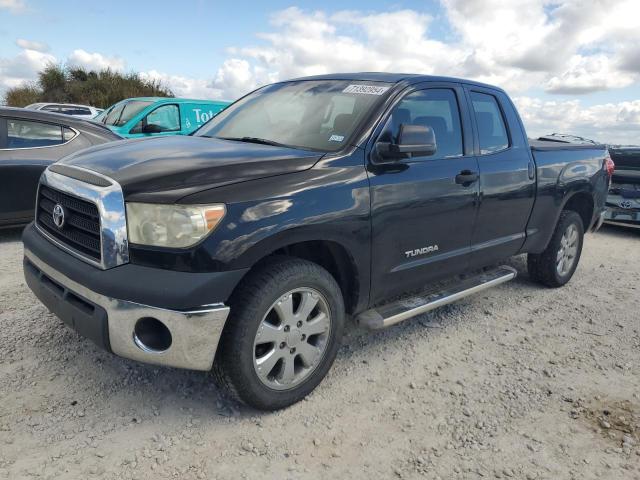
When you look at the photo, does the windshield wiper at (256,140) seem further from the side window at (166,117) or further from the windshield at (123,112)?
the windshield at (123,112)

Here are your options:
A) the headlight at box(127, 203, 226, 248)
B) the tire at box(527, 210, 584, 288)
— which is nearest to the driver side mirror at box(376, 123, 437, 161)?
the headlight at box(127, 203, 226, 248)

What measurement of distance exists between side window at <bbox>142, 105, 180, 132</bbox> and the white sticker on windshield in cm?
631

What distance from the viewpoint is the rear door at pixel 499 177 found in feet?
12.2

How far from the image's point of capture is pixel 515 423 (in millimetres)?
2719

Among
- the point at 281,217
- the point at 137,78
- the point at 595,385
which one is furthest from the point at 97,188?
the point at 137,78

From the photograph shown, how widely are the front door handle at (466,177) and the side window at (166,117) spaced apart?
6666mm

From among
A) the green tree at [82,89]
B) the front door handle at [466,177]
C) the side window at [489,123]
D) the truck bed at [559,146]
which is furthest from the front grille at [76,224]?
the green tree at [82,89]

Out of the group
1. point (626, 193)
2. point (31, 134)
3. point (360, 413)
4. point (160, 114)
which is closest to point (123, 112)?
point (160, 114)

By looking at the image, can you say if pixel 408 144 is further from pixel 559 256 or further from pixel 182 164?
pixel 559 256

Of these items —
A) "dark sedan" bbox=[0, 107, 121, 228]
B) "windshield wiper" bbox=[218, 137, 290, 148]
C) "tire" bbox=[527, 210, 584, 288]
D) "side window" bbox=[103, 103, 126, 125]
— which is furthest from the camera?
A: "side window" bbox=[103, 103, 126, 125]

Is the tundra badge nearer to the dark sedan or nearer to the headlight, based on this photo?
the headlight

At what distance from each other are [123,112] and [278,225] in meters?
8.14

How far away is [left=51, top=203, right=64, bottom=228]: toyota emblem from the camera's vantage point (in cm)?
262

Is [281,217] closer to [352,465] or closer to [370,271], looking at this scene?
[370,271]
